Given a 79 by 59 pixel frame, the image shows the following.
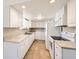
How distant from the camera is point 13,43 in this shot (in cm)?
290

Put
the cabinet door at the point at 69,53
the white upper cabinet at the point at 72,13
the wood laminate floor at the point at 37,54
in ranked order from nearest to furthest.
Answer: the cabinet door at the point at 69,53
the white upper cabinet at the point at 72,13
the wood laminate floor at the point at 37,54

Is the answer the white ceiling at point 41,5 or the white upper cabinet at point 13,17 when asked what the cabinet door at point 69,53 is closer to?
the white ceiling at point 41,5

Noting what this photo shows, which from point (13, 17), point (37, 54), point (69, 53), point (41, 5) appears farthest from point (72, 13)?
point (37, 54)

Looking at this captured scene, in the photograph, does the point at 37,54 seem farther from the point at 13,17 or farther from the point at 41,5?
the point at 41,5

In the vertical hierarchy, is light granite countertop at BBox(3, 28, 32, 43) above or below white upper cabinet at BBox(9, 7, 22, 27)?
below

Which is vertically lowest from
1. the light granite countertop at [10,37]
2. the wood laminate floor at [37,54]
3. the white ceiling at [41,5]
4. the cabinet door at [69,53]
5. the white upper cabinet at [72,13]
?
→ the wood laminate floor at [37,54]

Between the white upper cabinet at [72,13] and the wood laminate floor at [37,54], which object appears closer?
the white upper cabinet at [72,13]

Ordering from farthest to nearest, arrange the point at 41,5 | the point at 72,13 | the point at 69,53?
the point at 41,5 → the point at 72,13 → the point at 69,53

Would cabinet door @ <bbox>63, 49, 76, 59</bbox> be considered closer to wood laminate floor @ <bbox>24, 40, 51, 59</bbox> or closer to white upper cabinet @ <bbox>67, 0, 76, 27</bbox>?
white upper cabinet @ <bbox>67, 0, 76, 27</bbox>

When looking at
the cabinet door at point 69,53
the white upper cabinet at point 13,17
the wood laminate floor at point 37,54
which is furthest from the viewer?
the wood laminate floor at point 37,54

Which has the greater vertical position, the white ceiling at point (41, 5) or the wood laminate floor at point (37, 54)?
the white ceiling at point (41, 5)

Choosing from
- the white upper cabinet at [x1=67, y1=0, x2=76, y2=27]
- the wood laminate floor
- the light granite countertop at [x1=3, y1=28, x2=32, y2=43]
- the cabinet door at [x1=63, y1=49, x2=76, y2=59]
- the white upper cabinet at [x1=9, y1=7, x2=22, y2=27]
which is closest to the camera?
the cabinet door at [x1=63, y1=49, x2=76, y2=59]

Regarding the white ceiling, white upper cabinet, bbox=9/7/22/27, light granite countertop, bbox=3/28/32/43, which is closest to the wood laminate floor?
light granite countertop, bbox=3/28/32/43

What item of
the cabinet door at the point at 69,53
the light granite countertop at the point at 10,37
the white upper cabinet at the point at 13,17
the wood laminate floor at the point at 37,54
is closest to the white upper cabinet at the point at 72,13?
the cabinet door at the point at 69,53
